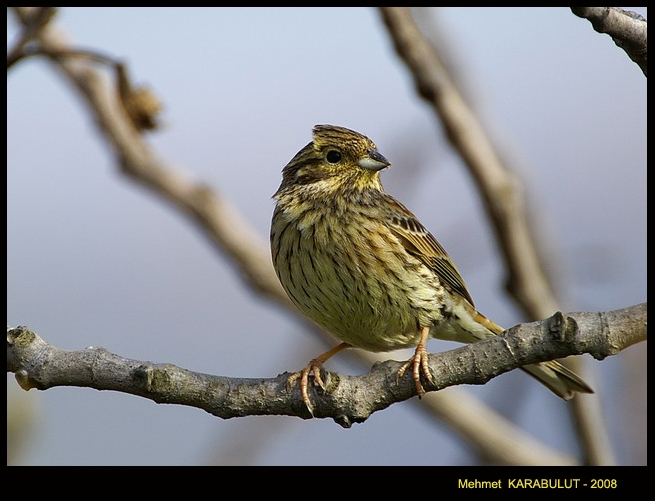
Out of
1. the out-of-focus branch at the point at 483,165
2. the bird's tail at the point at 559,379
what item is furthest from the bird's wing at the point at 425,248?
the out-of-focus branch at the point at 483,165

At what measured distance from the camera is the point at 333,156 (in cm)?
558

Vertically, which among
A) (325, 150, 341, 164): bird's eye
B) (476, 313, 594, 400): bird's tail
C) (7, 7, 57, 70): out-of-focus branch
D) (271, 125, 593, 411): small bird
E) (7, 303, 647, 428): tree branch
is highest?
(7, 7, 57, 70): out-of-focus branch

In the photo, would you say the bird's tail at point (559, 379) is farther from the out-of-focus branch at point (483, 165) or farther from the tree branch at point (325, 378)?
the tree branch at point (325, 378)

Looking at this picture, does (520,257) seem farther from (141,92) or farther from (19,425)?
(19,425)

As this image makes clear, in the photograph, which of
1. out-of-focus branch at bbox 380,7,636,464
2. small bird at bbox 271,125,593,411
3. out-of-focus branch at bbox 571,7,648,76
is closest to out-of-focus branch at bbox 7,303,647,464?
small bird at bbox 271,125,593,411

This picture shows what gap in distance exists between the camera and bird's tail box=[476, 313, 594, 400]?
5387 millimetres

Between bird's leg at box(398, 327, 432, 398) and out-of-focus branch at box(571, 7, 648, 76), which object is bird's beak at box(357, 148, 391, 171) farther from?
out-of-focus branch at box(571, 7, 648, 76)

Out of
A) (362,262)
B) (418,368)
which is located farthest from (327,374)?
(362,262)

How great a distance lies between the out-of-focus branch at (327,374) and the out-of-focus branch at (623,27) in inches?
43.4

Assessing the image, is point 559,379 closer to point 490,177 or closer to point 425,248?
point 425,248

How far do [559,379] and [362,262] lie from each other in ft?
5.22

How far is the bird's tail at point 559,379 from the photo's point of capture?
539cm

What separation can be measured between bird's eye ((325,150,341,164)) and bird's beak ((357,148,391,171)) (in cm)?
16

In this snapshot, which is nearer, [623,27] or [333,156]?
[623,27]
